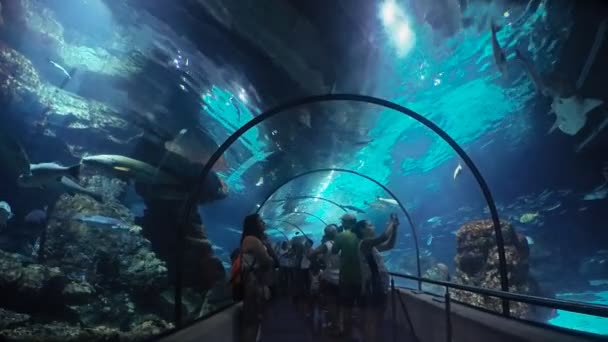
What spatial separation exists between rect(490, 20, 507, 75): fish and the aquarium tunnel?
0.13 m

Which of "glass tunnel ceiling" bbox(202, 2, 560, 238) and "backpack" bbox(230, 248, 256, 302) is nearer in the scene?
"backpack" bbox(230, 248, 256, 302)

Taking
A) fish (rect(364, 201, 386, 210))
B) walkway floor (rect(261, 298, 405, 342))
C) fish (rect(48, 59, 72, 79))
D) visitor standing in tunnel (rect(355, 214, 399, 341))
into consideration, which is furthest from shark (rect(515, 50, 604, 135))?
fish (rect(364, 201, 386, 210))

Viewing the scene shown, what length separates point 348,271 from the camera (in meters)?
5.06

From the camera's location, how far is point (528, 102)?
17.0 metres

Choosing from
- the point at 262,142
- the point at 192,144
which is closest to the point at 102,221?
the point at 192,144

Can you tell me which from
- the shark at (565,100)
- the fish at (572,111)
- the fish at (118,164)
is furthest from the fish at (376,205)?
the fish at (118,164)

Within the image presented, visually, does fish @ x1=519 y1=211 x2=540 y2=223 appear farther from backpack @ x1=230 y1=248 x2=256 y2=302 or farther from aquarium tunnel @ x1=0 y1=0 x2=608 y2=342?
backpack @ x1=230 y1=248 x2=256 y2=302

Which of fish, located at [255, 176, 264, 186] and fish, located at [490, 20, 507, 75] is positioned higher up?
fish, located at [490, 20, 507, 75]

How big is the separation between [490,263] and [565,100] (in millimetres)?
7908

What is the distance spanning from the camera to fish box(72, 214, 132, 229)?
37.6ft

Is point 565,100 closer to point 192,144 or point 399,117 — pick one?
point 399,117

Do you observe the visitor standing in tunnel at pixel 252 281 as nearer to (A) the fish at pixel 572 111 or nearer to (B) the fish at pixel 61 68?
(B) the fish at pixel 61 68

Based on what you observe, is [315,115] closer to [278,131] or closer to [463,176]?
[278,131]

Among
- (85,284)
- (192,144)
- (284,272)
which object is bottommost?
(85,284)
